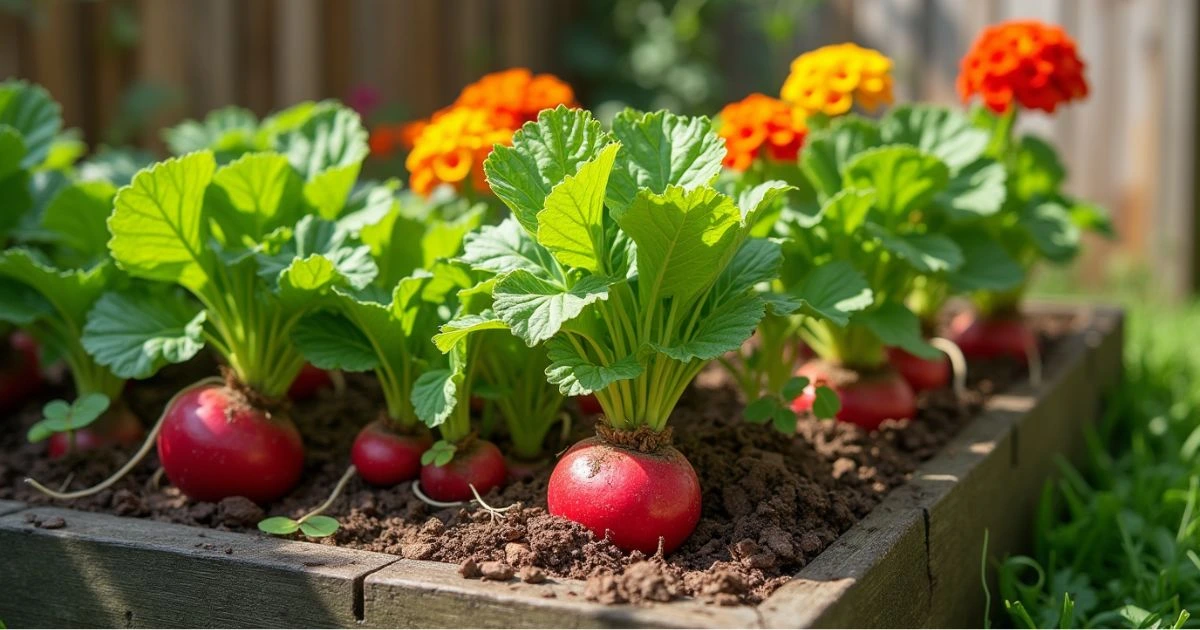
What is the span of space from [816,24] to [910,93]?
545 millimetres

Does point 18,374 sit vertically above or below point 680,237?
below

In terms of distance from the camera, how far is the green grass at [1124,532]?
6.84ft

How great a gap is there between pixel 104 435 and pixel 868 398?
1.47m

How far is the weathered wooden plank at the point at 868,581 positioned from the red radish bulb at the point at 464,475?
0.58 metres

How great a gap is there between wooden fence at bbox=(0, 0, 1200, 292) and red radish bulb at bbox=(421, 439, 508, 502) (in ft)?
7.70

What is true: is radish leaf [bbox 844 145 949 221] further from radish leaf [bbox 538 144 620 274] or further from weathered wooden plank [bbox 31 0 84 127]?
weathered wooden plank [bbox 31 0 84 127]

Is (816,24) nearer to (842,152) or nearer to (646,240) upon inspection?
(842,152)

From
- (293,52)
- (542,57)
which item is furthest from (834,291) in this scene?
(542,57)

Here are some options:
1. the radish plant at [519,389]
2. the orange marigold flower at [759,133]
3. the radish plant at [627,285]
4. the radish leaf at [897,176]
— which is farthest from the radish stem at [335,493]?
the radish leaf at [897,176]

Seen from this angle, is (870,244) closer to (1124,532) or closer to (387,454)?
(1124,532)

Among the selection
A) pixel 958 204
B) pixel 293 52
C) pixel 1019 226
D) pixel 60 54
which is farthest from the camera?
pixel 293 52

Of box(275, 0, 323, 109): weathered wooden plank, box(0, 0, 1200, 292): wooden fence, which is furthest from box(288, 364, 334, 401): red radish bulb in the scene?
box(275, 0, 323, 109): weathered wooden plank

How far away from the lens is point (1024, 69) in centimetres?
254

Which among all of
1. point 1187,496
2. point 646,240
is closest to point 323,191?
point 646,240
